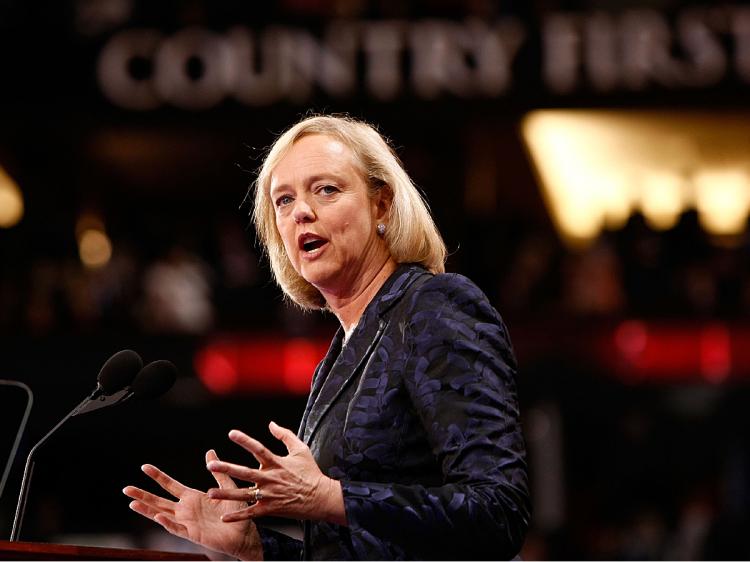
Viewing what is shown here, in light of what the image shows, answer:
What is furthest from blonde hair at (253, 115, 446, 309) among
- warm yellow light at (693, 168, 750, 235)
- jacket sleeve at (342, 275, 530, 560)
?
warm yellow light at (693, 168, 750, 235)

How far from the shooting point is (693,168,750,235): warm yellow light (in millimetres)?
11633

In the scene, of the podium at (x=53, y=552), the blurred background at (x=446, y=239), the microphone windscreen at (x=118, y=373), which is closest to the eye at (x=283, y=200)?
the microphone windscreen at (x=118, y=373)

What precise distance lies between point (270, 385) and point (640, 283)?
8.53 feet

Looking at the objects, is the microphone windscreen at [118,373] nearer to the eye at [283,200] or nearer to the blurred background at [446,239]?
the eye at [283,200]

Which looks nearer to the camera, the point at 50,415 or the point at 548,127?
the point at 50,415

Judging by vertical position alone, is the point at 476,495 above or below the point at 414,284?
below

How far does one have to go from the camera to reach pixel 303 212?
7.22 ft

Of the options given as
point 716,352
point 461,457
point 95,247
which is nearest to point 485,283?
point 716,352

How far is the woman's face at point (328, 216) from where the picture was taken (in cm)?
221

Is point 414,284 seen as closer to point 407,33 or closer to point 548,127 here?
point 407,33

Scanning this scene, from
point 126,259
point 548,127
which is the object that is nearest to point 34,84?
point 126,259

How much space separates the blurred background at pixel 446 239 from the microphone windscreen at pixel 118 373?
477 cm

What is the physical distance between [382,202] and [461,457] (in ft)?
2.05

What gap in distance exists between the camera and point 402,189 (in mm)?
2260
